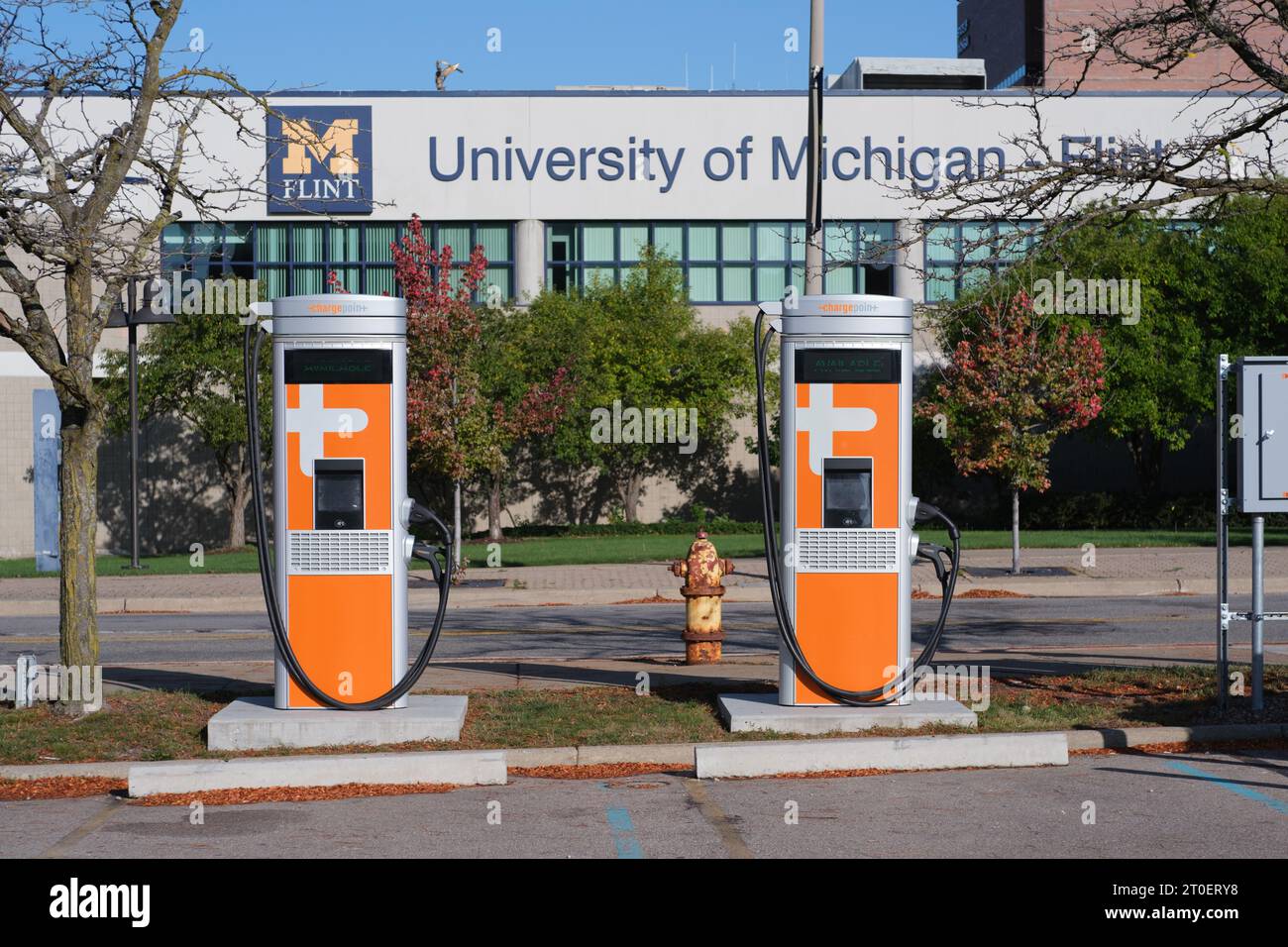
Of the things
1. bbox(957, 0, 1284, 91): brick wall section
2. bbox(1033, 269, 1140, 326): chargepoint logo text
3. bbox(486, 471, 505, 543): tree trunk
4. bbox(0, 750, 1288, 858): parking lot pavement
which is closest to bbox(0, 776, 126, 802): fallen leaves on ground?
bbox(0, 750, 1288, 858): parking lot pavement

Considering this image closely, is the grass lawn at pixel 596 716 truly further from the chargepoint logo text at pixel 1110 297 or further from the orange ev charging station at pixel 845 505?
the chargepoint logo text at pixel 1110 297

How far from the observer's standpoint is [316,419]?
9664mm

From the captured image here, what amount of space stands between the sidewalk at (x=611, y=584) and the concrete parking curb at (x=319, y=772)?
1093 cm

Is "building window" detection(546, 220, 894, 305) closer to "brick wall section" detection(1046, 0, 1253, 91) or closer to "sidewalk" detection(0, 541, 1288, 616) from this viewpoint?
"brick wall section" detection(1046, 0, 1253, 91)

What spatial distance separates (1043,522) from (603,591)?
17.8 meters

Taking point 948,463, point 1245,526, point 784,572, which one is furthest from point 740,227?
point 784,572

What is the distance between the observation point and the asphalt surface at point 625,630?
14977 millimetres

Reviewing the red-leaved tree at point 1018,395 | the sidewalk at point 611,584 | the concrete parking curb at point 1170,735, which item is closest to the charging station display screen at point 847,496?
the concrete parking curb at point 1170,735

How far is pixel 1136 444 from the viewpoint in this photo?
Result: 3684 cm

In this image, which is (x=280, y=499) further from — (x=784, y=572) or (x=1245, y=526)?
(x=1245, y=526)

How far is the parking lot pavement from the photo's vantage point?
23.6 feet

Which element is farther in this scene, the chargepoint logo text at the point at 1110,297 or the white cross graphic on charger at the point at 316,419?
the chargepoint logo text at the point at 1110,297

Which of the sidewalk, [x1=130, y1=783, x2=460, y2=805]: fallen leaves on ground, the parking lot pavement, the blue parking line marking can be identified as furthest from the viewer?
the sidewalk

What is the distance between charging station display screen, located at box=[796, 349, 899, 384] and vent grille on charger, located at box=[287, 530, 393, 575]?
291cm
